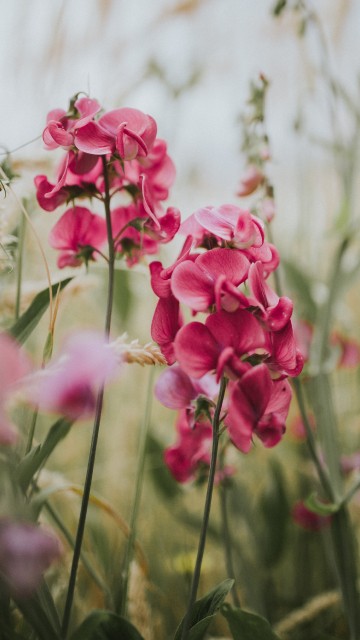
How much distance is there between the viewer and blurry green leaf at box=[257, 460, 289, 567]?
2.74ft

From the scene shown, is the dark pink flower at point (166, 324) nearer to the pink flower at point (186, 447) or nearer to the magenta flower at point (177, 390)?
the magenta flower at point (177, 390)

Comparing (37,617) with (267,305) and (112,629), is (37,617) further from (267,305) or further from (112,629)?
(267,305)

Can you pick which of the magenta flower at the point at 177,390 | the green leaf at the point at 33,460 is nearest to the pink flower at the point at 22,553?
the green leaf at the point at 33,460

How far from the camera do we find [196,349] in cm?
34

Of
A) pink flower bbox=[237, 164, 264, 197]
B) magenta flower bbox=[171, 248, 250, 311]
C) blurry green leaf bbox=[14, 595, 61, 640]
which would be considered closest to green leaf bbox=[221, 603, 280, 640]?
blurry green leaf bbox=[14, 595, 61, 640]

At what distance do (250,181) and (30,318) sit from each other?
264mm

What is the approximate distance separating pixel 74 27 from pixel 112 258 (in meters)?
0.40

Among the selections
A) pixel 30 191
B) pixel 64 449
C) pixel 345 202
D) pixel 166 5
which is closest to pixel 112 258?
pixel 30 191

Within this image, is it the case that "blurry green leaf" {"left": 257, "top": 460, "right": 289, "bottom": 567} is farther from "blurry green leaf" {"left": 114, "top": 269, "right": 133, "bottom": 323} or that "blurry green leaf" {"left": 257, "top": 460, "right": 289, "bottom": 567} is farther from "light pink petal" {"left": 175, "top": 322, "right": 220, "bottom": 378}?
"light pink petal" {"left": 175, "top": 322, "right": 220, "bottom": 378}

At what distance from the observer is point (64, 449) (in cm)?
104

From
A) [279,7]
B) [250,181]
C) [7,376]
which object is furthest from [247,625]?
[279,7]

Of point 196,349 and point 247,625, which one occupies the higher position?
point 196,349

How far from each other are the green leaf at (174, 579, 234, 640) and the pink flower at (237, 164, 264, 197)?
348 mm

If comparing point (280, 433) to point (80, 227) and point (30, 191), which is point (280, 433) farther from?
point (30, 191)
